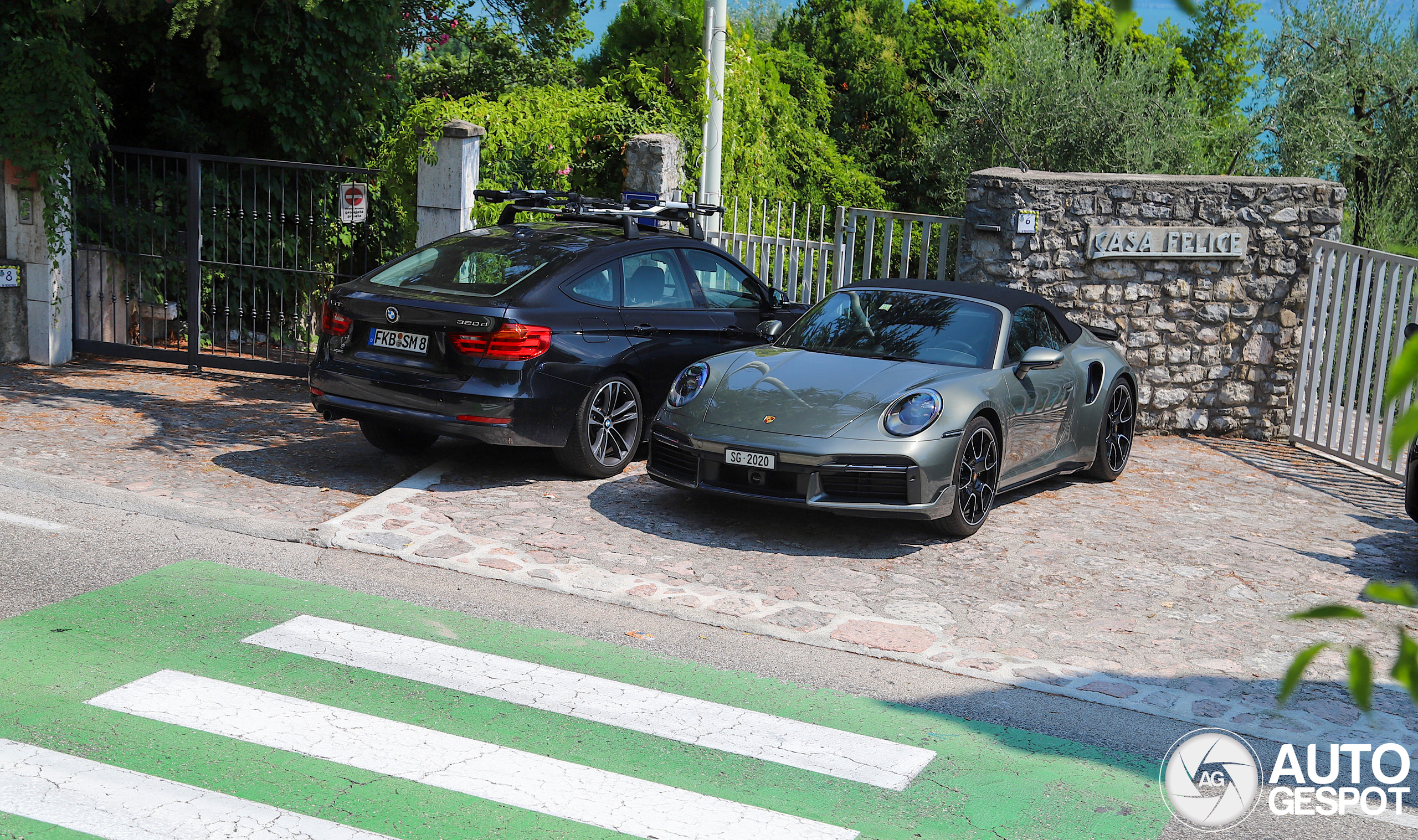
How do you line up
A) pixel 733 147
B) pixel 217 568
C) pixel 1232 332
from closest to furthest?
pixel 217 568 → pixel 1232 332 → pixel 733 147

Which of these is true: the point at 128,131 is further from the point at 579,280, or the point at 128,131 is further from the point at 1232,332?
the point at 1232,332

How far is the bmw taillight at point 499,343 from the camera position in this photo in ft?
26.1

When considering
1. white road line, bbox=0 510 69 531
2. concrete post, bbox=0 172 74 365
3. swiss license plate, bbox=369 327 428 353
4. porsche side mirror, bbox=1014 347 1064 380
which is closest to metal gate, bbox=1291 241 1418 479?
porsche side mirror, bbox=1014 347 1064 380

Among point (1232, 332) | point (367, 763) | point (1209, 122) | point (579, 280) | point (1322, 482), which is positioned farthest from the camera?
point (1209, 122)

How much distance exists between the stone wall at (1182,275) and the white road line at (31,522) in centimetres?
760

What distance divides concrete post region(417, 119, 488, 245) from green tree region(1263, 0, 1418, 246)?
13.9m

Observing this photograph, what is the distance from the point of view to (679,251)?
9.39 m

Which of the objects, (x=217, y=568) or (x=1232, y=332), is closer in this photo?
(x=217, y=568)

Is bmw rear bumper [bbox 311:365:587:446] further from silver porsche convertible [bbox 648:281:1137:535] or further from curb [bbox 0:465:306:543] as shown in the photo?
curb [bbox 0:465:306:543]

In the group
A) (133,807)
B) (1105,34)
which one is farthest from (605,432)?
(1105,34)

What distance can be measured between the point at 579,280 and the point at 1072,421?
348 cm

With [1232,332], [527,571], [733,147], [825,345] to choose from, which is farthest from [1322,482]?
[733,147]

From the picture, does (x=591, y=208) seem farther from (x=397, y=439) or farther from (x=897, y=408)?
(x=897, y=408)

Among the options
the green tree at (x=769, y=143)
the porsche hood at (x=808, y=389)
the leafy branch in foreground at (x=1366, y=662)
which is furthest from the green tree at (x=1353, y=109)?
the leafy branch in foreground at (x=1366, y=662)
